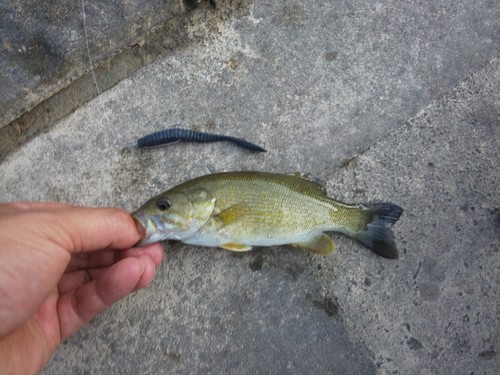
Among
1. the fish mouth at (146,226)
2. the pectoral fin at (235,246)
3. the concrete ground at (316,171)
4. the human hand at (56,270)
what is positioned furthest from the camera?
the concrete ground at (316,171)

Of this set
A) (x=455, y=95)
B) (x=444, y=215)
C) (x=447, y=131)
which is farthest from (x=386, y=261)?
(x=455, y=95)

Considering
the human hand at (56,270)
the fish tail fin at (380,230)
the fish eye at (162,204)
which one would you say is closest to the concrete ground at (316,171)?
the fish tail fin at (380,230)

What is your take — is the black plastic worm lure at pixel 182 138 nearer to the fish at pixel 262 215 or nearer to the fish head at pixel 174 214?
the fish at pixel 262 215

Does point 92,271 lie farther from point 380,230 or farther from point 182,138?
point 380,230

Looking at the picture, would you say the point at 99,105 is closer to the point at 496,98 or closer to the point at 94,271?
the point at 94,271

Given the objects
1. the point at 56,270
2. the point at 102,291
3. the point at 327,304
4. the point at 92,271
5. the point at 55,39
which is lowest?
the point at 327,304

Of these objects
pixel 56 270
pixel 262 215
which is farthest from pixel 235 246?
pixel 56 270

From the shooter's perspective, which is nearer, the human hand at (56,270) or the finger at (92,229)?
the human hand at (56,270)
